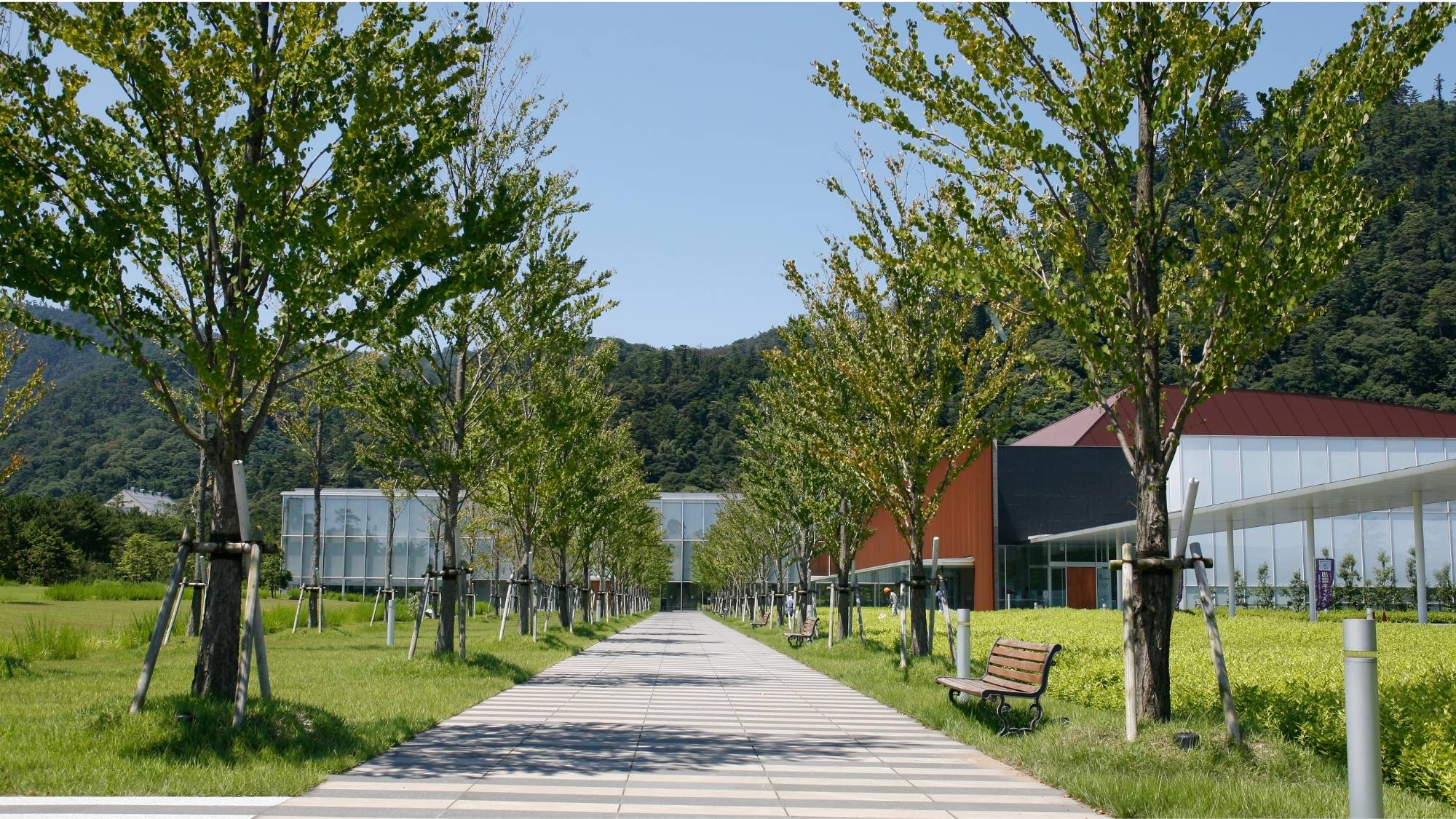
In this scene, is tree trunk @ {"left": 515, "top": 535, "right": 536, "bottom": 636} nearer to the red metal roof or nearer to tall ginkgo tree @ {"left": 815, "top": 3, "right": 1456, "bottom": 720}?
tall ginkgo tree @ {"left": 815, "top": 3, "right": 1456, "bottom": 720}

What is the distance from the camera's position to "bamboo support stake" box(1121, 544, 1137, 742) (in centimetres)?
884

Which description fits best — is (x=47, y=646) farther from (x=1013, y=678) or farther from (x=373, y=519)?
(x=373, y=519)

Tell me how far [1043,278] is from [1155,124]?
1.64 metres

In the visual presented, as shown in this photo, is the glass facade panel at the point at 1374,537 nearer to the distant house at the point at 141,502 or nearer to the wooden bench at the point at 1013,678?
the wooden bench at the point at 1013,678

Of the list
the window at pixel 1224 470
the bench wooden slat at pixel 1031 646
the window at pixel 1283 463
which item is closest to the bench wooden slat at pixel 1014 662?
the bench wooden slat at pixel 1031 646

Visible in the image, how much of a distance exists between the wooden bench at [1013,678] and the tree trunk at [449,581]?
8916 millimetres

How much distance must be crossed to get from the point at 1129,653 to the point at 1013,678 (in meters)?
2.37

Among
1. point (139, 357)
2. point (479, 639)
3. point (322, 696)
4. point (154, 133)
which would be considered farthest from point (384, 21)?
point (479, 639)

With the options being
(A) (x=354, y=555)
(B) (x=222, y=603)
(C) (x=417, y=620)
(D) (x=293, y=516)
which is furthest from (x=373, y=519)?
(B) (x=222, y=603)

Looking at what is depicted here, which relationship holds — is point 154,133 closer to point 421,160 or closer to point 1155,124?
point 421,160

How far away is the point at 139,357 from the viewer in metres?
9.14

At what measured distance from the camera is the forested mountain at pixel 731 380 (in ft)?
225

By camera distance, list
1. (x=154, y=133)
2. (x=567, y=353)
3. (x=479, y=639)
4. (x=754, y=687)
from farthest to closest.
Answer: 1. (x=479, y=639)
2. (x=567, y=353)
3. (x=754, y=687)
4. (x=154, y=133)

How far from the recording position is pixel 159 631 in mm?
9078
